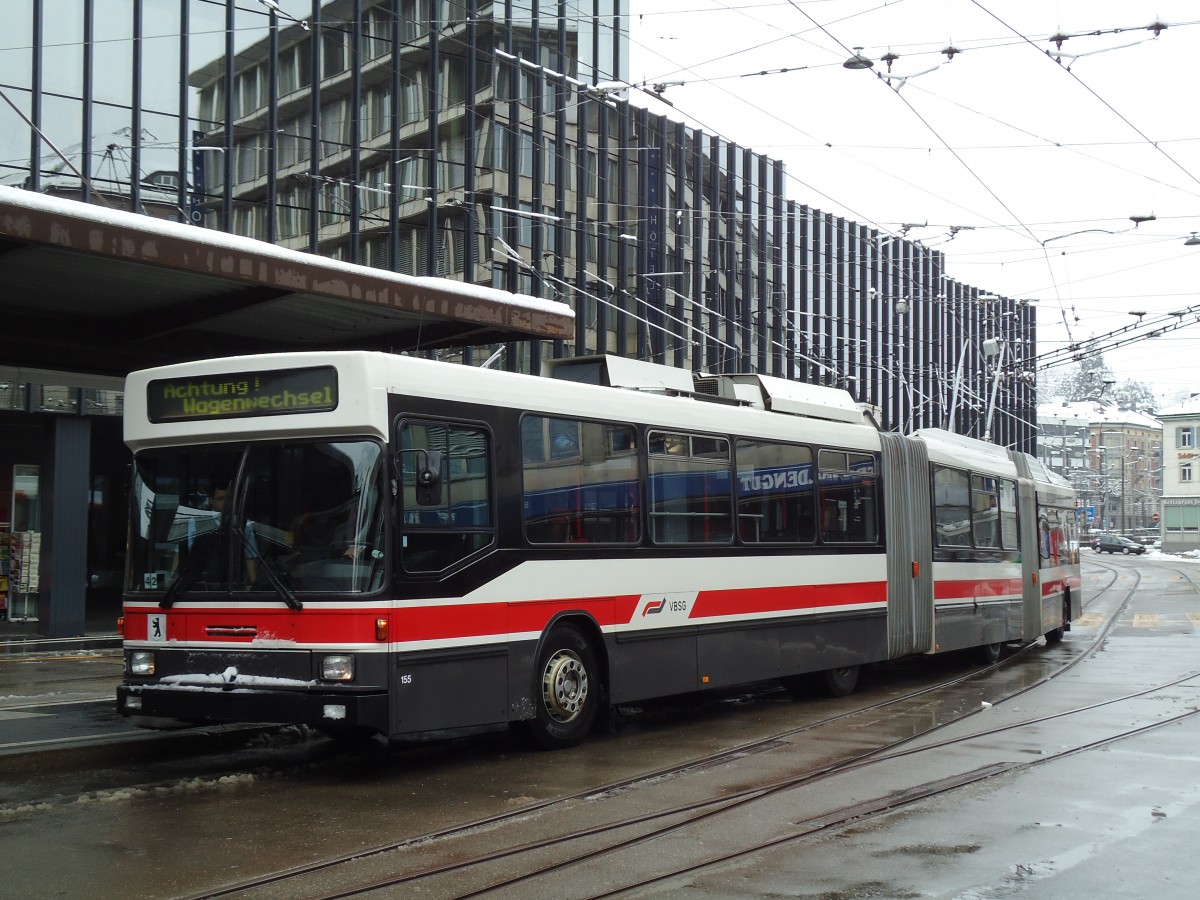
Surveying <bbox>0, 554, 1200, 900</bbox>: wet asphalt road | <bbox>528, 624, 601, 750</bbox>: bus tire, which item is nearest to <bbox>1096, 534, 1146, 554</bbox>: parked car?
<bbox>0, 554, 1200, 900</bbox>: wet asphalt road

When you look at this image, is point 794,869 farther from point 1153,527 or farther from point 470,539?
point 1153,527

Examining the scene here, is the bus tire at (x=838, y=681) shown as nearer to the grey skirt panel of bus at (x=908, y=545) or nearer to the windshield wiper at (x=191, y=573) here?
the grey skirt panel of bus at (x=908, y=545)

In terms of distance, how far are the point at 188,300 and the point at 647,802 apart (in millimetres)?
5867

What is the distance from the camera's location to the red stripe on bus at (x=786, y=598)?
12219 mm

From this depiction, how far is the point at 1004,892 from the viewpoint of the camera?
613 centimetres

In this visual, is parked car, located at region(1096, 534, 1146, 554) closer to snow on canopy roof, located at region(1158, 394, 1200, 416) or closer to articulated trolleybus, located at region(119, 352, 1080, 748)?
snow on canopy roof, located at region(1158, 394, 1200, 416)

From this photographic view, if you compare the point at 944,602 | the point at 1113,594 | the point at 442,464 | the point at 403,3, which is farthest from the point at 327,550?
the point at 1113,594

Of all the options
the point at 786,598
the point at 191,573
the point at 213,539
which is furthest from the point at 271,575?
the point at 786,598

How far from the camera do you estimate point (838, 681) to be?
14.7 metres

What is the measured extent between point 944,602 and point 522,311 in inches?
284

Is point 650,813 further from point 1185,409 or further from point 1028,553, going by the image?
point 1185,409

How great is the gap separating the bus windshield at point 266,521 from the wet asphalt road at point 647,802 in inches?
52.5

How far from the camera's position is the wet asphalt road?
21.0 feet

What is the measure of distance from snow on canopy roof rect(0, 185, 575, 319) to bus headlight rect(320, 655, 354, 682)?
322 centimetres
